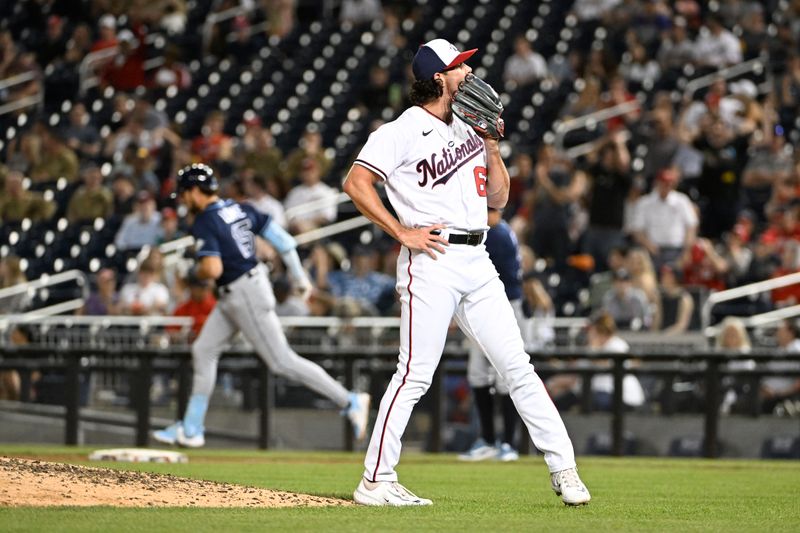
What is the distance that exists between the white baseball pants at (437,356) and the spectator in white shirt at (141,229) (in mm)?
12197

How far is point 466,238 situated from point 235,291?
4.47 metres

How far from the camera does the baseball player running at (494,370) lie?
11633 millimetres

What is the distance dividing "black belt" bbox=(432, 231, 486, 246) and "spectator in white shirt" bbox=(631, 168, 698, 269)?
10111mm

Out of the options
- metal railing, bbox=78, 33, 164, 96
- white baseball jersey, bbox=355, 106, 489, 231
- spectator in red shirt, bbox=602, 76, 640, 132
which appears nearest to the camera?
white baseball jersey, bbox=355, 106, 489, 231

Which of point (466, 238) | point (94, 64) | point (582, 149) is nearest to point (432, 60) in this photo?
point (466, 238)

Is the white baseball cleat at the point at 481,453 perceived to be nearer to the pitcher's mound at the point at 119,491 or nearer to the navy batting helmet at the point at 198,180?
the navy batting helmet at the point at 198,180

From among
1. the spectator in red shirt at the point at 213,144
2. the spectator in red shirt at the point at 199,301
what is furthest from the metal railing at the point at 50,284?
the spectator in red shirt at the point at 213,144

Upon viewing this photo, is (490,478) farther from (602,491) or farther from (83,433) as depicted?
(83,433)

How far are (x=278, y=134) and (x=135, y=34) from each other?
3.97 m

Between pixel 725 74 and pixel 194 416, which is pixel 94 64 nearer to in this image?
pixel 725 74

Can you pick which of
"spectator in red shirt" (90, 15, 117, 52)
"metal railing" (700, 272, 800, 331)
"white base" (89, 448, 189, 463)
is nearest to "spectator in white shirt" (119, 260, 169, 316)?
"white base" (89, 448, 189, 463)

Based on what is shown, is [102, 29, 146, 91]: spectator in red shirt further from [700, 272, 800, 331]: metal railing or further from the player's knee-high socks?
the player's knee-high socks

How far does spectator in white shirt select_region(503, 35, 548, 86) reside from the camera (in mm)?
22438

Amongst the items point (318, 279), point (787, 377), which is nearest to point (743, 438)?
point (787, 377)
